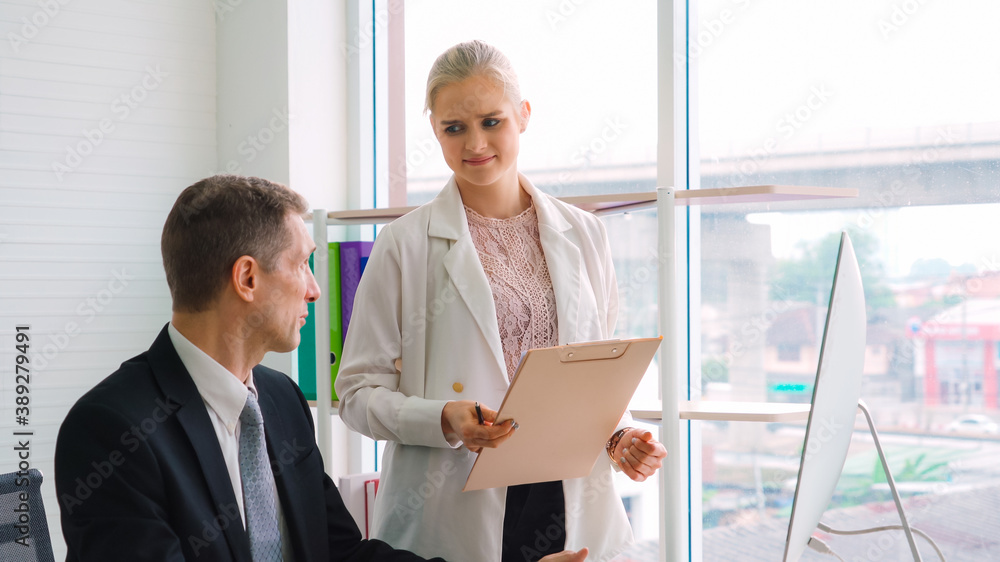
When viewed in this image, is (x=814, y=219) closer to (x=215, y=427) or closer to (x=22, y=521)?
(x=215, y=427)

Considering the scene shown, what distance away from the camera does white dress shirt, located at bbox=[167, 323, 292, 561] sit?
127 centimetres

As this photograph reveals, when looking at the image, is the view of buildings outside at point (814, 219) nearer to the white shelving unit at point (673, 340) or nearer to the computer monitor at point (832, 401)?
the white shelving unit at point (673, 340)

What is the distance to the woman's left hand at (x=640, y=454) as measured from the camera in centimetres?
155

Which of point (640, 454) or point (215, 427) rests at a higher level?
point (215, 427)

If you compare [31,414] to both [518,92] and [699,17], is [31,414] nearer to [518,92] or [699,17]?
[518,92]

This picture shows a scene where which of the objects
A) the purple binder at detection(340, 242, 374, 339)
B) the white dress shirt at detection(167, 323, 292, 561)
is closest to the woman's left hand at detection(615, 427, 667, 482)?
the white dress shirt at detection(167, 323, 292, 561)

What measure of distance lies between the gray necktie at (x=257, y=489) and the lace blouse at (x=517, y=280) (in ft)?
1.63

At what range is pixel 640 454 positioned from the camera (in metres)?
1.57

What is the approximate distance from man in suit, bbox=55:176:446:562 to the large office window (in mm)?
1274

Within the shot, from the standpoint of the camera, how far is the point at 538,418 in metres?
1.42

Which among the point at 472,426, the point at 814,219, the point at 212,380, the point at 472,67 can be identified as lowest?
the point at 472,426

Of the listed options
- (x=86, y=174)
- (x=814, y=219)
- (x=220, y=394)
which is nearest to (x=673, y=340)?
(x=814, y=219)

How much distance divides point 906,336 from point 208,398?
5.53ft

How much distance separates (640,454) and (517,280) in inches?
16.9
